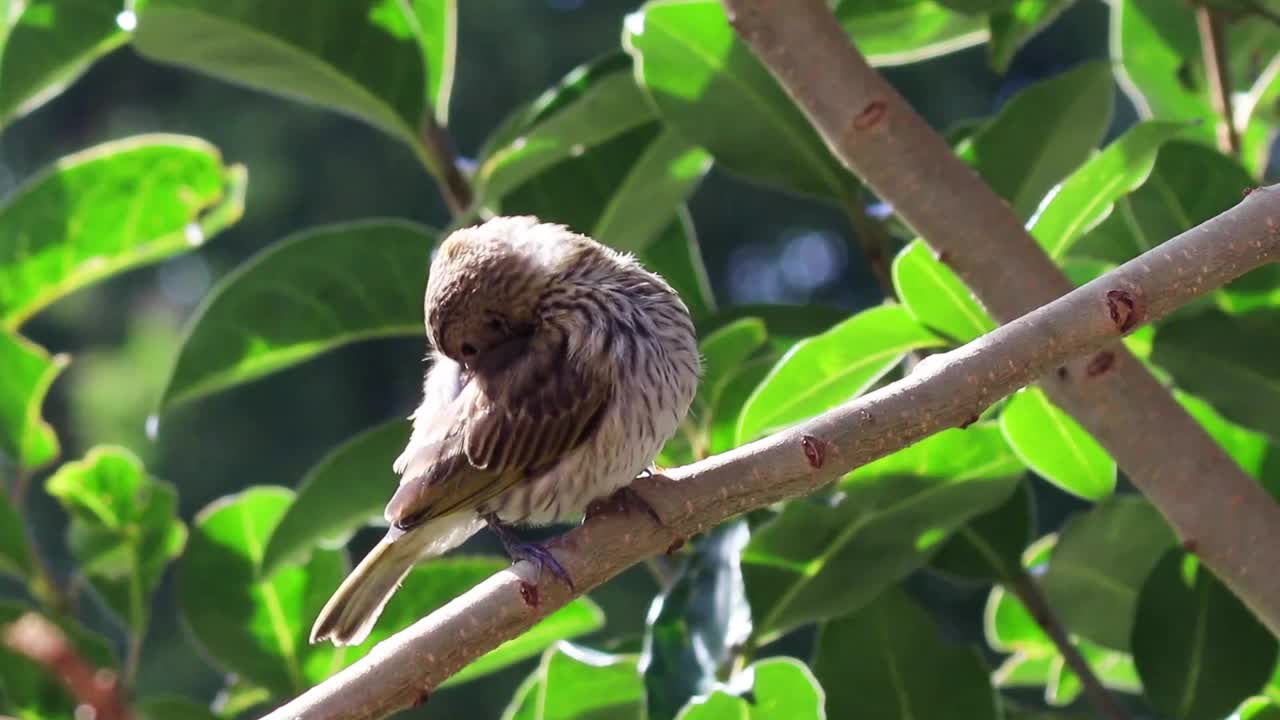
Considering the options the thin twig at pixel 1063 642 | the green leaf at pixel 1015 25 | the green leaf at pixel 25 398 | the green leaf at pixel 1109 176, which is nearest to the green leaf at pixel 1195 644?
the thin twig at pixel 1063 642

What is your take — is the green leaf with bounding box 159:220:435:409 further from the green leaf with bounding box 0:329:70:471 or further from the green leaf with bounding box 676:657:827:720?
the green leaf with bounding box 676:657:827:720

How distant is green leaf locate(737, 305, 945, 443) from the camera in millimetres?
2020

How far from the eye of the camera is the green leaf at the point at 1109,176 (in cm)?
197

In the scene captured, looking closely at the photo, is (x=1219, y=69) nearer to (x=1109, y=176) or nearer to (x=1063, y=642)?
(x=1109, y=176)

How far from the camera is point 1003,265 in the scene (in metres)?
1.92

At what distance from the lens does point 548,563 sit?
5.55 feet

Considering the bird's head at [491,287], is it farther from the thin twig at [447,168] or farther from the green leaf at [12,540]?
the green leaf at [12,540]

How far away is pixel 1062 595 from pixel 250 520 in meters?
1.26

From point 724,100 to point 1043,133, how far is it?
452 millimetres

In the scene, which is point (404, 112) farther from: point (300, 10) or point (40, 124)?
point (40, 124)

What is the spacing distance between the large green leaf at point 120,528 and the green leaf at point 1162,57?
5.57 feet

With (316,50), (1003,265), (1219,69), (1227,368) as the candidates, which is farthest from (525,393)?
(1219,69)

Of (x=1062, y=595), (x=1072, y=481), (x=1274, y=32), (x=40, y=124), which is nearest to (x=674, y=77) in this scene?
(x=1072, y=481)

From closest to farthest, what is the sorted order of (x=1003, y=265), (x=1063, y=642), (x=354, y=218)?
(x=1003, y=265), (x=1063, y=642), (x=354, y=218)
